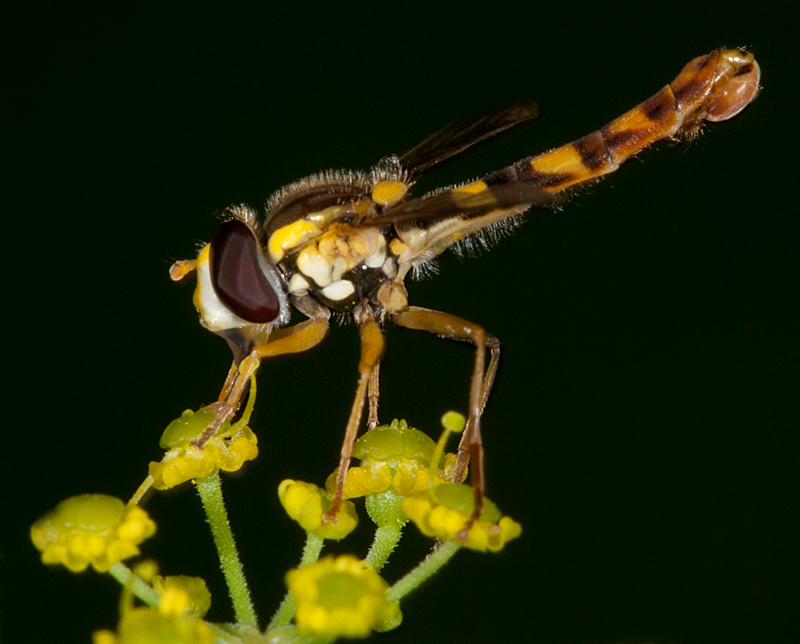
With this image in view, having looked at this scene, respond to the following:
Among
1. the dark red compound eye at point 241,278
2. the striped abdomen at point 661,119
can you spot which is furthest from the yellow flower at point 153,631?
the striped abdomen at point 661,119

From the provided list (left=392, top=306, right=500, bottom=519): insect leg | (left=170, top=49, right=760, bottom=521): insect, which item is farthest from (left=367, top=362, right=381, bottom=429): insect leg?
(left=392, top=306, right=500, bottom=519): insect leg

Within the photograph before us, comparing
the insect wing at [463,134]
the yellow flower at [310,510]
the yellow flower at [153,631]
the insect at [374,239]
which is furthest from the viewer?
the insect wing at [463,134]

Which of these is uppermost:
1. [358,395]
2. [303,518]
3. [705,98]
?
[705,98]

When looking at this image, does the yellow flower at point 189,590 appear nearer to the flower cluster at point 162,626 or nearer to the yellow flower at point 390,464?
the flower cluster at point 162,626

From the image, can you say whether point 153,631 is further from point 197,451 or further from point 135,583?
point 197,451

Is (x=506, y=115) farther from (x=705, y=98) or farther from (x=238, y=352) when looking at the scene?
(x=238, y=352)

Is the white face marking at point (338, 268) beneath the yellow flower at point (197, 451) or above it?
above

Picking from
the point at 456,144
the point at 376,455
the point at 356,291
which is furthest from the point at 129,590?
the point at 456,144
